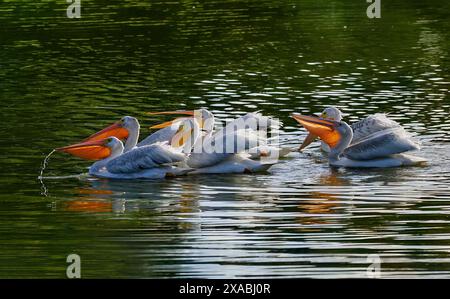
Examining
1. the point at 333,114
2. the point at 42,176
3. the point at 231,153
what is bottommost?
the point at 42,176

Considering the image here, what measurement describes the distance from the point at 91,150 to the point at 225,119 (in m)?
2.06

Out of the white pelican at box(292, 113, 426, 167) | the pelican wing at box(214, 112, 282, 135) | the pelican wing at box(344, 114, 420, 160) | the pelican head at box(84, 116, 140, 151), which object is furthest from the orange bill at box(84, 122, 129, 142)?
the pelican wing at box(344, 114, 420, 160)

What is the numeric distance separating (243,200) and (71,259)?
216 cm

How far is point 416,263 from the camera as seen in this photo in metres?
8.53

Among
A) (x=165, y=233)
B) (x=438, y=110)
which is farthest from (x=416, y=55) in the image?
(x=165, y=233)

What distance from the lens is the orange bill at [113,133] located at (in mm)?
12383

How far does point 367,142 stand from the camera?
38.6ft

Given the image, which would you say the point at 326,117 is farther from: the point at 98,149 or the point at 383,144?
the point at 98,149

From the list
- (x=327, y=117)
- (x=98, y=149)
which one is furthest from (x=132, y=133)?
(x=327, y=117)

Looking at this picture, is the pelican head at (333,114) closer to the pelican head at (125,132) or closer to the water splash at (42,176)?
the pelican head at (125,132)

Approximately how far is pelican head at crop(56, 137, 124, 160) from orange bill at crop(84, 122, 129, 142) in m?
0.26

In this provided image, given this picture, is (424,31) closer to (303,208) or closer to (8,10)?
(8,10)

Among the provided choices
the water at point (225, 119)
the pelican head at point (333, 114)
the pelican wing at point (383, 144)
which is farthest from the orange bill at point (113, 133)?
the pelican wing at point (383, 144)

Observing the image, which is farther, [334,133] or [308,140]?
[308,140]
